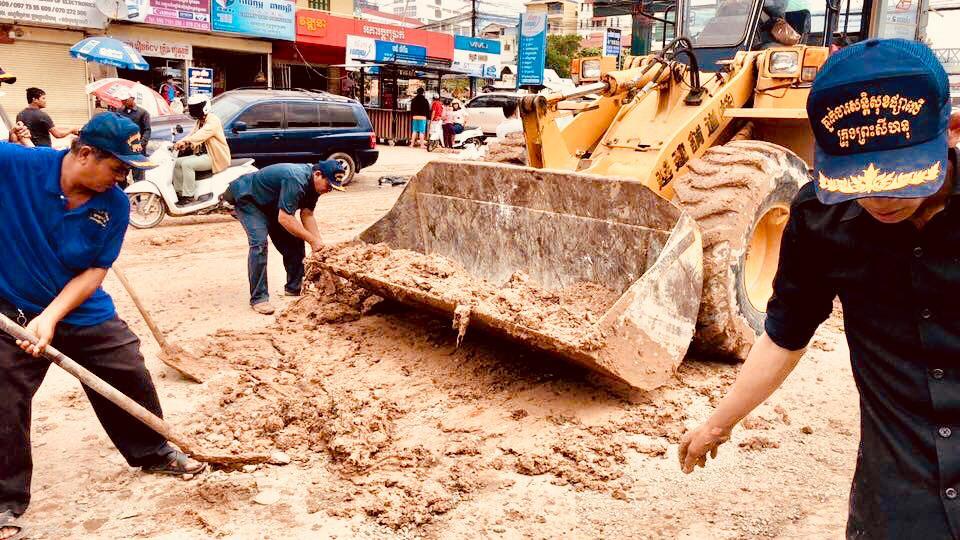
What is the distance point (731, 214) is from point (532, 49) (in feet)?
71.6

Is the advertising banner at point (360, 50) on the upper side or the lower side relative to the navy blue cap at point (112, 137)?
upper

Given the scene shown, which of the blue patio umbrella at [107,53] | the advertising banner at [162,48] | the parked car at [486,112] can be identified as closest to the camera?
the blue patio umbrella at [107,53]

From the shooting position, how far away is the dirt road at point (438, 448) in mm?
3475

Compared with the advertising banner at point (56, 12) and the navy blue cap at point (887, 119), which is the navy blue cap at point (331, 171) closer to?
the navy blue cap at point (887, 119)

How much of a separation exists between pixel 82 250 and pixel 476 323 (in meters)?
2.08

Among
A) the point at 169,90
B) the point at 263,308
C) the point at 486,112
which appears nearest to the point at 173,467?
the point at 263,308

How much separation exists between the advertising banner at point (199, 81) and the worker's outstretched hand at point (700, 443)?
63.0 ft

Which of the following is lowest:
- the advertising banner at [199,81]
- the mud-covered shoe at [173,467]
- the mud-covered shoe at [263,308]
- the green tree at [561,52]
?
the mud-covered shoe at [173,467]

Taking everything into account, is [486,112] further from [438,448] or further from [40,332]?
[40,332]

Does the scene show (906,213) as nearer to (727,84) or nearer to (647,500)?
(647,500)

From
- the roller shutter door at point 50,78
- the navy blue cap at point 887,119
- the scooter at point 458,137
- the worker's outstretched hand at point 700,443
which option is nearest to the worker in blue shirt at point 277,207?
the worker's outstretched hand at point 700,443

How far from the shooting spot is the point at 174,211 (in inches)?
403

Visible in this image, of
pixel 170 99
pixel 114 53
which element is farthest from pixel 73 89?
pixel 114 53

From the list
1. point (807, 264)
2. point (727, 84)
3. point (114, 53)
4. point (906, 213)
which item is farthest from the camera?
point (114, 53)
